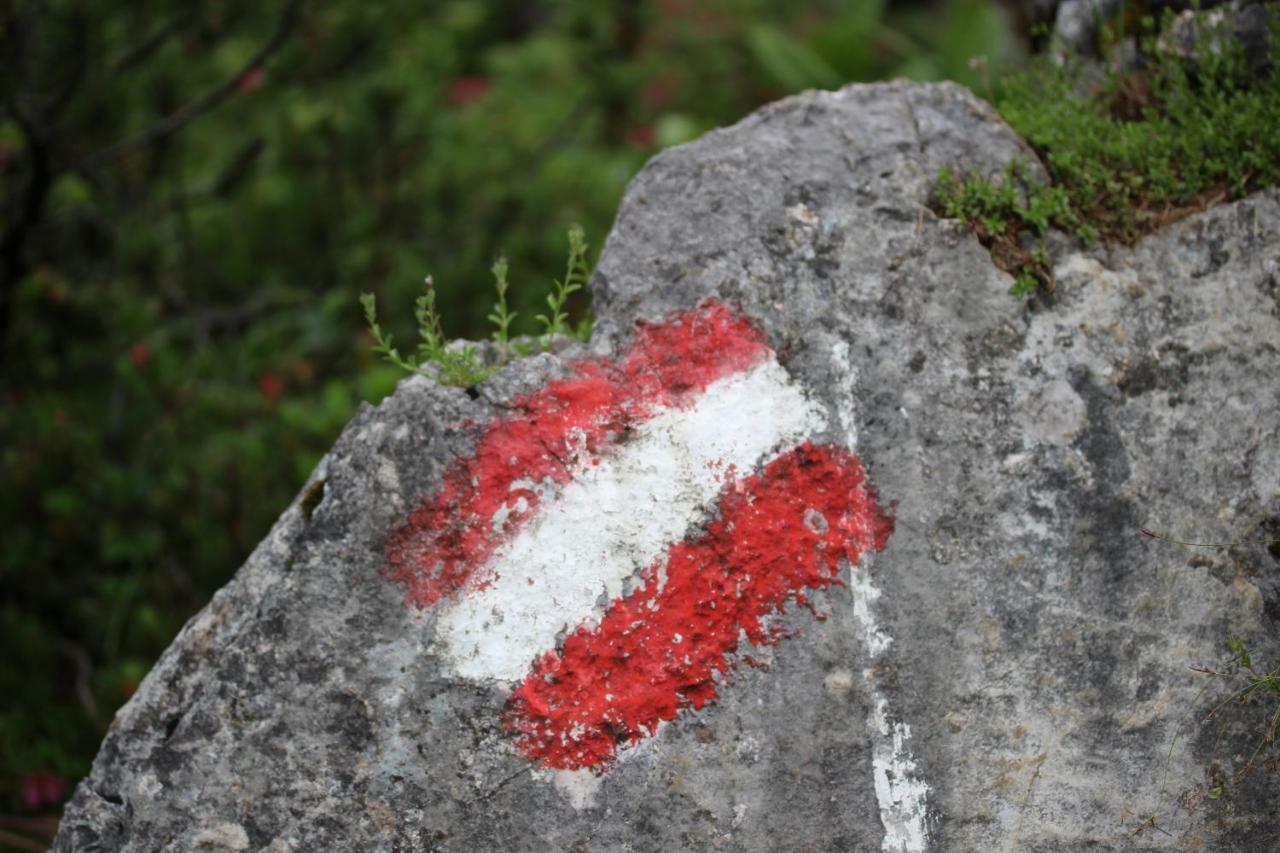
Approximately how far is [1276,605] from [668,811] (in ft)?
4.45

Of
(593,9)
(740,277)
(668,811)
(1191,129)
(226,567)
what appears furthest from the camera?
(593,9)

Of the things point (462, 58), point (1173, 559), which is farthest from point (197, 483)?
point (462, 58)

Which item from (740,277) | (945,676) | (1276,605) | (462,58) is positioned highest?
(462,58)

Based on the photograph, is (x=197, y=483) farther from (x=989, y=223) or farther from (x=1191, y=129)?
(x=1191, y=129)

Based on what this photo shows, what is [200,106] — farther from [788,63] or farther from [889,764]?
[889,764]

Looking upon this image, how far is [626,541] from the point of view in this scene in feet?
7.33

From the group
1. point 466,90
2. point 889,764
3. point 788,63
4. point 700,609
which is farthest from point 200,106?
point 466,90

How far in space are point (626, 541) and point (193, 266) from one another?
397 centimetres

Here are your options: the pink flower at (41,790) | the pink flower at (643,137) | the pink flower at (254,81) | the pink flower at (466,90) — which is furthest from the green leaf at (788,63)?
the pink flower at (41,790)

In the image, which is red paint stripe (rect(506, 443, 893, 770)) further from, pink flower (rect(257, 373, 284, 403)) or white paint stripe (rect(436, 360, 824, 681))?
pink flower (rect(257, 373, 284, 403))

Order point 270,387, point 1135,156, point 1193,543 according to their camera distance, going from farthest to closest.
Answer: point 270,387
point 1135,156
point 1193,543

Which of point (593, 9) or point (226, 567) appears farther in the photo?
point (593, 9)

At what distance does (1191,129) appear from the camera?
264cm

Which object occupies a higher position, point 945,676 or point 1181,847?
point 945,676
